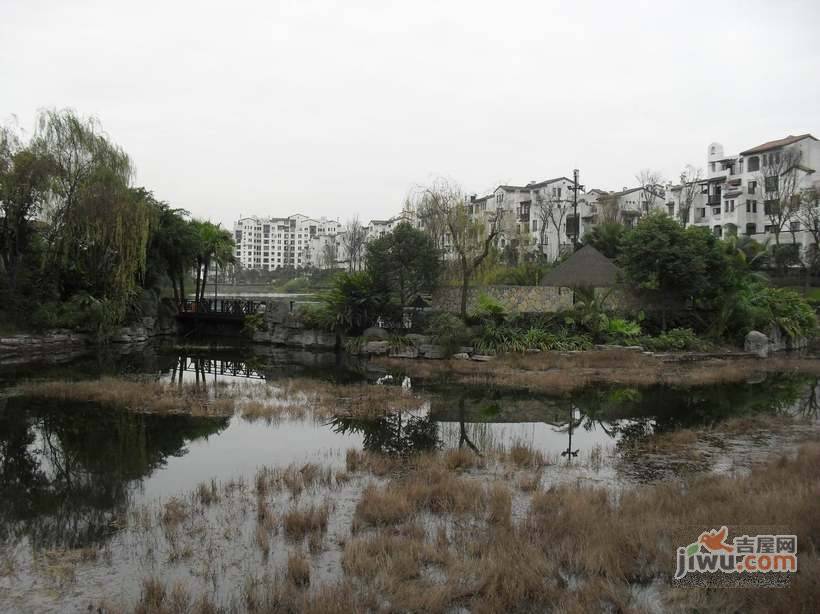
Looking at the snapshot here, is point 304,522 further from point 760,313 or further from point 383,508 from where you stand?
point 760,313

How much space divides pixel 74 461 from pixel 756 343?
85.5 ft

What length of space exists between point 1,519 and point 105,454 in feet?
10.5

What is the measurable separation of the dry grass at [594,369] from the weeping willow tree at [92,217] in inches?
537

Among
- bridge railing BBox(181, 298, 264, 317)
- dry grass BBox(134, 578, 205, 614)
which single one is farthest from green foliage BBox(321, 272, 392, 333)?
dry grass BBox(134, 578, 205, 614)

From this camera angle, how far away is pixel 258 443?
11914mm

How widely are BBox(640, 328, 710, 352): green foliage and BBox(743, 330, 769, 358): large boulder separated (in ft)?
6.98

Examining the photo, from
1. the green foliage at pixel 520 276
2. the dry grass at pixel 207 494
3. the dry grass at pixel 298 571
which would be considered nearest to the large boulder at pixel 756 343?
the green foliage at pixel 520 276

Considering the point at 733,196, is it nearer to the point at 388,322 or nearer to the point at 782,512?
the point at 388,322

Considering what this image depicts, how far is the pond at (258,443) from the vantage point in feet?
23.8

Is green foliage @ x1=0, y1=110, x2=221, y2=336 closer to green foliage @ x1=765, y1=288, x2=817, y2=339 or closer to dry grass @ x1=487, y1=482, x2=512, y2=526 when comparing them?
dry grass @ x1=487, y1=482, x2=512, y2=526

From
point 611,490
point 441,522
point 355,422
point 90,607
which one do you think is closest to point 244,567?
point 90,607

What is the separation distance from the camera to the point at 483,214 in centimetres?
2984

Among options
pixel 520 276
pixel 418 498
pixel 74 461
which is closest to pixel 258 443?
pixel 74 461

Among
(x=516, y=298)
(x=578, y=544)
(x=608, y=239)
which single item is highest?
(x=608, y=239)
